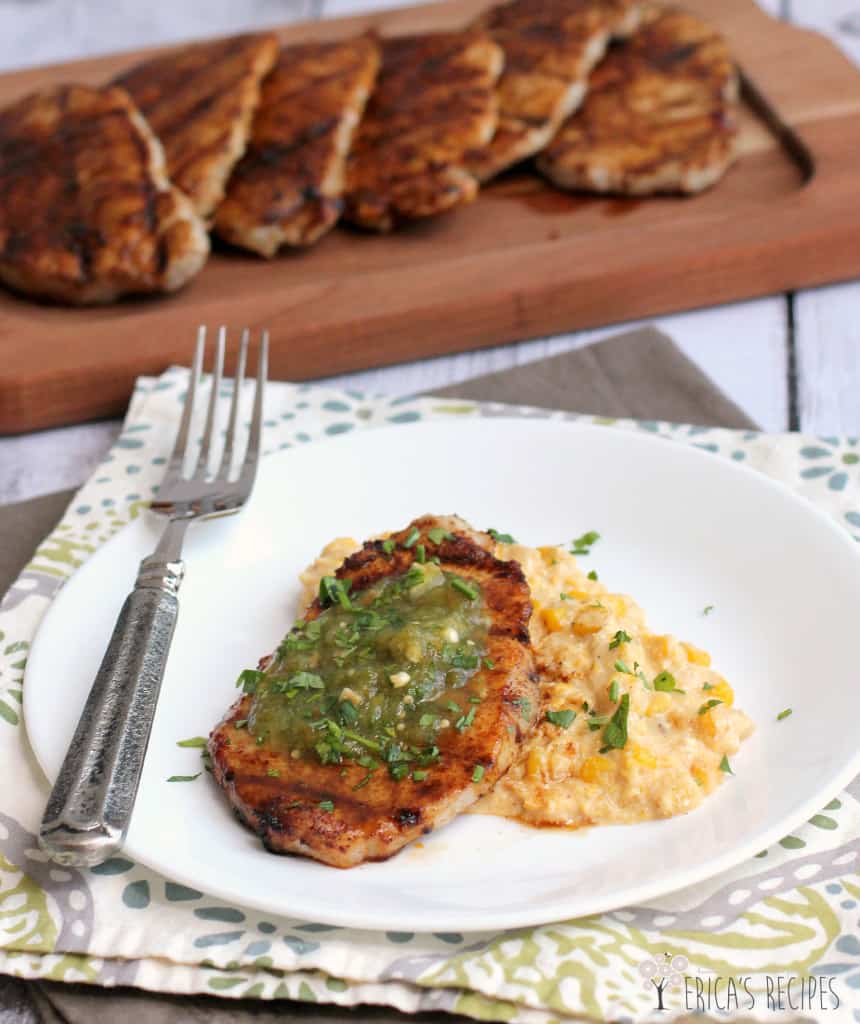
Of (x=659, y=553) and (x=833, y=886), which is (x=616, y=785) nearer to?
(x=833, y=886)

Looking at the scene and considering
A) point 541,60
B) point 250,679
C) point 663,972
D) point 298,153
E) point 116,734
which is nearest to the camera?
point 663,972

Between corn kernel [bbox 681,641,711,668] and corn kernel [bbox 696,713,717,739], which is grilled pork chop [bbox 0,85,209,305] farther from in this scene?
corn kernel [bbox 696,713,717,739]

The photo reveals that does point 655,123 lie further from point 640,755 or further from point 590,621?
point 640,755

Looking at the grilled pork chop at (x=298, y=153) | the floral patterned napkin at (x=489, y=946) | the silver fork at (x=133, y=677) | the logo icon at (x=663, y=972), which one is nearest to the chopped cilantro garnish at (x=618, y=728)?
the floral patterned napkin at (x=489, y=946)

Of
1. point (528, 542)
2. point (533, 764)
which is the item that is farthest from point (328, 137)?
point (533, 764)

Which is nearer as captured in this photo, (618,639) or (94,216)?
(618,639)

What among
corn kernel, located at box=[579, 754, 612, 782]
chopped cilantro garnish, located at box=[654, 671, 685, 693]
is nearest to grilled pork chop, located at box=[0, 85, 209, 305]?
chopped cilantro garnish, located at box=[654, 671, 685, 693]
